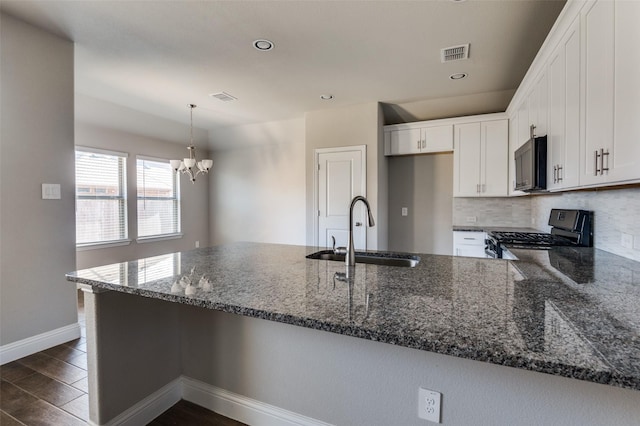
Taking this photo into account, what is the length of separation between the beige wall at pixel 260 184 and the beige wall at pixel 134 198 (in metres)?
0.29

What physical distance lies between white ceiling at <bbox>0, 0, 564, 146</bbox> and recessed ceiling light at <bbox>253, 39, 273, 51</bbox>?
0.06 metres

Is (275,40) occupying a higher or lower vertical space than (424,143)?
higher

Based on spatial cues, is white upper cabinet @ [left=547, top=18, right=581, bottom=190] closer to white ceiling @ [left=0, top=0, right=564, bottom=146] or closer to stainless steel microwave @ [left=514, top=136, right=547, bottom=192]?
stainless steel microwave @ [left=514, top=136, right=547, bottom=192]

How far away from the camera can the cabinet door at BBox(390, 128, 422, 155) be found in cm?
436

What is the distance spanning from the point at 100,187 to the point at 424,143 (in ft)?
15.7

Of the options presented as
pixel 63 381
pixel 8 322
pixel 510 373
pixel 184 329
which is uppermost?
pixel 510 373

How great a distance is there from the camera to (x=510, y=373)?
1106 millimetres

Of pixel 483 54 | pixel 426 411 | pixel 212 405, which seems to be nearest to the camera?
pixel 426 411

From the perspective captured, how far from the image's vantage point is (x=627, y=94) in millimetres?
1338

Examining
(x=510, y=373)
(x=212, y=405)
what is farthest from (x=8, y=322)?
(x=510, y=373)

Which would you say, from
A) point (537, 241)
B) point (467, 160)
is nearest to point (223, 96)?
point (467, 160)

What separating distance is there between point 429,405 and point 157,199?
5.52 metres

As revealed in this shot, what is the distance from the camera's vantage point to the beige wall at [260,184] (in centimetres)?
569

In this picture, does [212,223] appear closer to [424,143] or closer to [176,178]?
[176,178]
